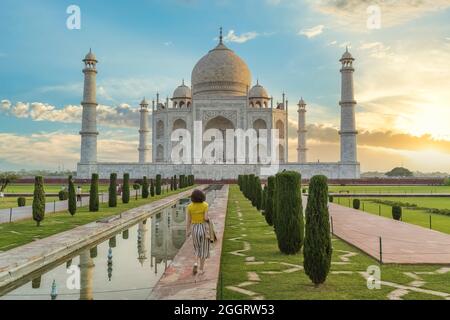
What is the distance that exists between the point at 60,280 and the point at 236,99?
38.6m

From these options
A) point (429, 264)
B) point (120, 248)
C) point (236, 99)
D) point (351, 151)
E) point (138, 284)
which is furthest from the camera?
point (236, 99)

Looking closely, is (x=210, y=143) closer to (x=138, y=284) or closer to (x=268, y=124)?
(x=268, y=124)

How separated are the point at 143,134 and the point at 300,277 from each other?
4287cm

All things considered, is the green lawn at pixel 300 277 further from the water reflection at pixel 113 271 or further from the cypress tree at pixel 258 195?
the cypress tree at pixel 258 195

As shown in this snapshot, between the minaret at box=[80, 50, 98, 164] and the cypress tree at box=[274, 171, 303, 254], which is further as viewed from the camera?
the minaret at box=[80, 50, 98, 164]

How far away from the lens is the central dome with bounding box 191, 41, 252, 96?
152ft

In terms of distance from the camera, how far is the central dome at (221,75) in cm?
4619

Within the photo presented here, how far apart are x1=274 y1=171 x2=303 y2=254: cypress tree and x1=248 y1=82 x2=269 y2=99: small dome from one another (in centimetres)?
4067

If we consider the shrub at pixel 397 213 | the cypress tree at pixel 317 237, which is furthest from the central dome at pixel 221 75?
the cypress tree at pixel 317 237

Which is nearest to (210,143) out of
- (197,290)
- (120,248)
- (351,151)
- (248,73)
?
(248,73)

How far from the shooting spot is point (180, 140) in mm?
43875

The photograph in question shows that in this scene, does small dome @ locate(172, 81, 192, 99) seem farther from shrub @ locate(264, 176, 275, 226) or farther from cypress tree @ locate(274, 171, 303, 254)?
cypress tree @ locate(274, 171, 303, 254)

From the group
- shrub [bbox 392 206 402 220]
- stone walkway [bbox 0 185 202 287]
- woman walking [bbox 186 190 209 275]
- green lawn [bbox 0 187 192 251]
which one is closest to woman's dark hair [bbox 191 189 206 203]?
woman walking [bbox 186 190 209 275]

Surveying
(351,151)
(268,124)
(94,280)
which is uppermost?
(268,124)
